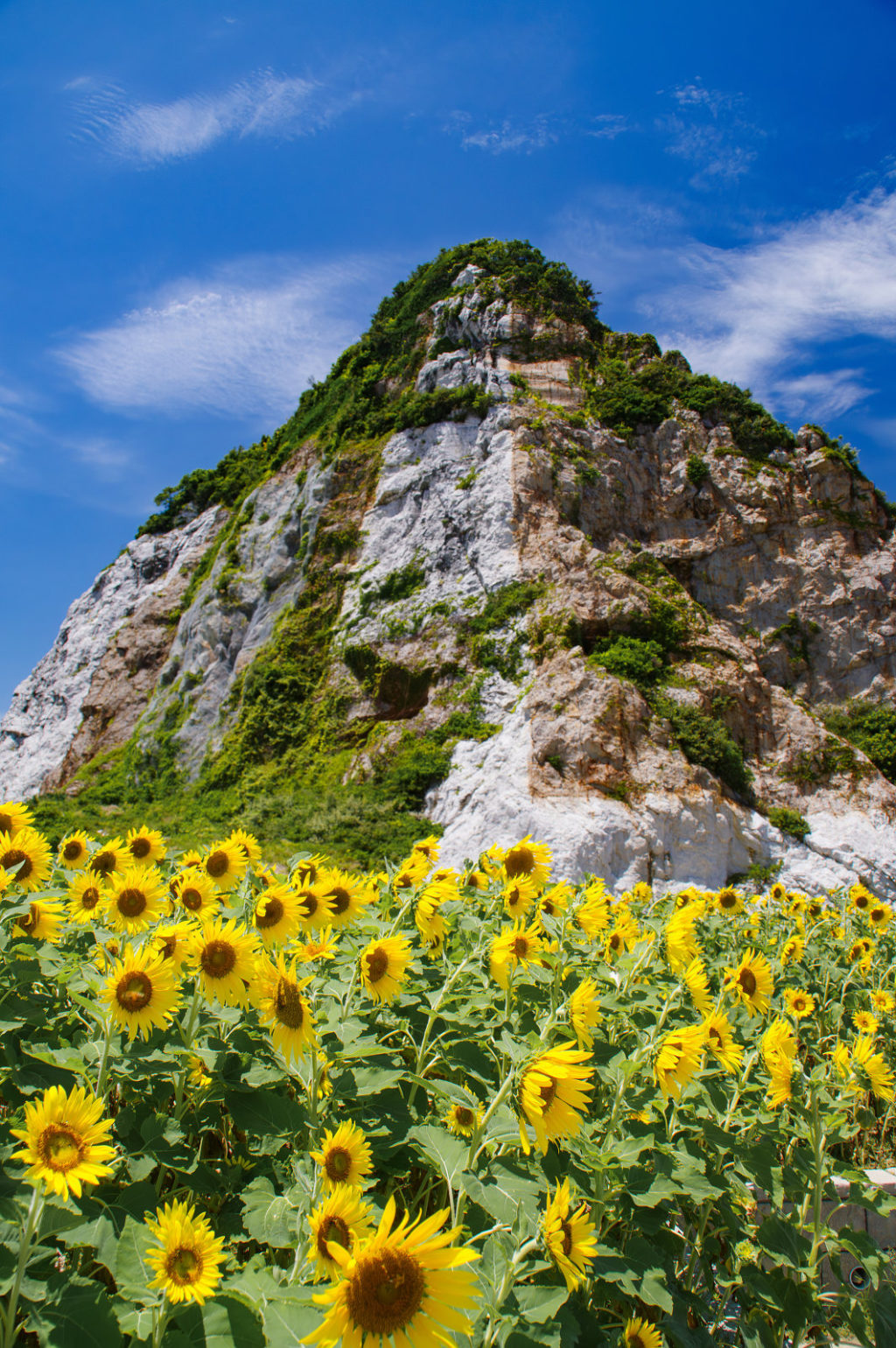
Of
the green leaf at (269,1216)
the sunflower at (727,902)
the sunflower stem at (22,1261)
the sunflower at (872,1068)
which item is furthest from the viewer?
the sunflower at (727,902)

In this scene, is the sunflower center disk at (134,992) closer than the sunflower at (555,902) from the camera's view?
Yes

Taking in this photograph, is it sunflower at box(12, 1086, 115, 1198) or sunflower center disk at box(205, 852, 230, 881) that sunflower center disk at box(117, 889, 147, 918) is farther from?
sunflower at box(12, 1086, 115, 1198)

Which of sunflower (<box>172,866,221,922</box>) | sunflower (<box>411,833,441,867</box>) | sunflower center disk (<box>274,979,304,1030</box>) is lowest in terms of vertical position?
sunflower center disk (<box>274,979,304,1030</box>)

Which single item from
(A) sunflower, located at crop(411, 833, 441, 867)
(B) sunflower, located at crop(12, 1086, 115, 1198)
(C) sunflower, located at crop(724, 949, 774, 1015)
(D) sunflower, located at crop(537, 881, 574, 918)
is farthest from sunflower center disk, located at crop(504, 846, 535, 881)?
(B) sunflower, located at crop(12, 1086, 115, 1198)

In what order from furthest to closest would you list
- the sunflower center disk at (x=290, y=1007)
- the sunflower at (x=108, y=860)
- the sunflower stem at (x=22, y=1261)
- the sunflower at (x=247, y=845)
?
the sunflower at (x=247, y=845)
the sunflower at (x=108, y=860)
the sunflower center disk at (x=290, y=1007)
the sunflower stem at (x=22, y=1261)

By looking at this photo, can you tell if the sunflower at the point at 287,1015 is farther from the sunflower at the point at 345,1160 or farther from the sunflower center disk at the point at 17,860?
the sunflower center disk at the point at 17,860

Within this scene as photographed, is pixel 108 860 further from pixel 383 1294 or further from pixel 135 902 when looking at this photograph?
pixel 383 1294

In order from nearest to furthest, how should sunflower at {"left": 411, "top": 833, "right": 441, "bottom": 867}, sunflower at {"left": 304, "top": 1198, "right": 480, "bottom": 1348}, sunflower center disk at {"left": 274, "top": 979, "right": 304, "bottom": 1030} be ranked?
sunflower at {"left": 304, "top": 1198, "right": 480, "bottom": 1348} < sunflower center disk at {"left": 274, "top": 979, "right": 304, "bottom": 1030} < sunflower at {"left": 411, "top": 833, "right": 441, "bottom": 867}

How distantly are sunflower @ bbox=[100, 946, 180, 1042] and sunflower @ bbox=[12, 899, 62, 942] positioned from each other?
1.73ft

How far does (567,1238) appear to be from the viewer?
126cm

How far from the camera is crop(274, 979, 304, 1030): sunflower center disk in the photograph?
62.6 inches

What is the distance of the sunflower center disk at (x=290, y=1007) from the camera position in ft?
5.22

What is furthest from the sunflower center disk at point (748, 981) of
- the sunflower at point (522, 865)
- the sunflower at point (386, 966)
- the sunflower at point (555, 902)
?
the sunflower at point (386, 966)

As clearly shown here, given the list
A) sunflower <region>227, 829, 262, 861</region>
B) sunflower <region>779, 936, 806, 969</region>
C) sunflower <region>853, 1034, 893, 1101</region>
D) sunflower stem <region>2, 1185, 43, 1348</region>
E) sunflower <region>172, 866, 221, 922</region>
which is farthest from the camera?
sunflower <region>779, 936, 806, 969</region>
